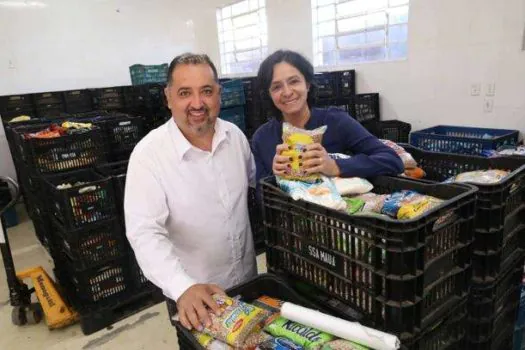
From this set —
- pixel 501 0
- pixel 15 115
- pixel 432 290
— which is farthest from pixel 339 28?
pixel 432 290

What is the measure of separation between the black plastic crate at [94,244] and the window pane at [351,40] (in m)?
3.43

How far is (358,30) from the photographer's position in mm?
4387

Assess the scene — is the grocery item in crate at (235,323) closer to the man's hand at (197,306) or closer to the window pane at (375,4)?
the man's hand at (197,306)

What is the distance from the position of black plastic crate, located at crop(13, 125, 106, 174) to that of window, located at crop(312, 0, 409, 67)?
120 inches

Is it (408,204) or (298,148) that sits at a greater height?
(298,148)

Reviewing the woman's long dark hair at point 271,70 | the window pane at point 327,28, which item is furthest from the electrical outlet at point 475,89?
the woman's long dark hair at point 271,70

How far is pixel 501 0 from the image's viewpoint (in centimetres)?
303

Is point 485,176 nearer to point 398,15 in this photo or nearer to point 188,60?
point 188,60

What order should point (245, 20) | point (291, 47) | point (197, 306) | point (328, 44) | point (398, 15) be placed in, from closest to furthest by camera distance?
point (197, 306) → point (398, 15) → point (328, 44) → point (291, 47) → point (245, 20)

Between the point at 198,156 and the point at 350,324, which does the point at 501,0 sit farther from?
the point at 350,324

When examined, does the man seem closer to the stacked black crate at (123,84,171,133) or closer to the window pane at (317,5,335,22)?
the stacked black crate at (123,84,171,133)

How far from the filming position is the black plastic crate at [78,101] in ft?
13.4

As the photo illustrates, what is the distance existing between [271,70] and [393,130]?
2743mm

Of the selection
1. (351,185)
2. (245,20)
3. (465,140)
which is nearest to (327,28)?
(245,20)
